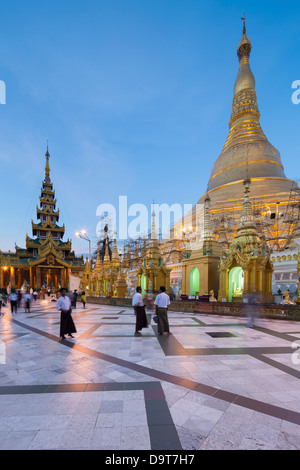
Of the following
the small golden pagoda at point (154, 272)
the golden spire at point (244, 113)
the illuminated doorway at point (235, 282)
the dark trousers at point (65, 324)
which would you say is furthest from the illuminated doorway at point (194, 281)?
the golden spire at point (244, 113)

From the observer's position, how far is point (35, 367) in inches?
192

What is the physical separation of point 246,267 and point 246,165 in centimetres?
2391

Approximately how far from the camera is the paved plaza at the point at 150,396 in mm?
2596

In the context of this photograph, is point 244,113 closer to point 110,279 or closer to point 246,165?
point 246,165

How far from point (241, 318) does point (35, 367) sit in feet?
33.9

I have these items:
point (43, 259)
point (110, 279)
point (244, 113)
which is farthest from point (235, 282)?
point (244, 113)

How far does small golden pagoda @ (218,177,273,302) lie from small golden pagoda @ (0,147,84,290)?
3099 centimetres

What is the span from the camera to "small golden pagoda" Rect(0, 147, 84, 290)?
3878cm

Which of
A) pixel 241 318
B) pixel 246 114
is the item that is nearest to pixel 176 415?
pixel 241 318

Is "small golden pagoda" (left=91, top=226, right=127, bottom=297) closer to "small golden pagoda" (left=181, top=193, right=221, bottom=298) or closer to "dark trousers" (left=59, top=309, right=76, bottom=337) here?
"small golden pagoda" (left=181, top=193, right=221, bottom=298)

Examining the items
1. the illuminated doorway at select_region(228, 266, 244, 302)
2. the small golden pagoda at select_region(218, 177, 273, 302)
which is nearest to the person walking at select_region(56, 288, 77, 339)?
the small golden pagoda at select_region(218, 177, 273, 302)

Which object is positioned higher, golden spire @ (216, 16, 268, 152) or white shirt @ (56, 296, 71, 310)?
golden spire @ (216, 16, 268, 152)

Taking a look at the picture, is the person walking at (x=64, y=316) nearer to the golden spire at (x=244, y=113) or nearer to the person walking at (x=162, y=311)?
the person walking at (x=162, y=311)
